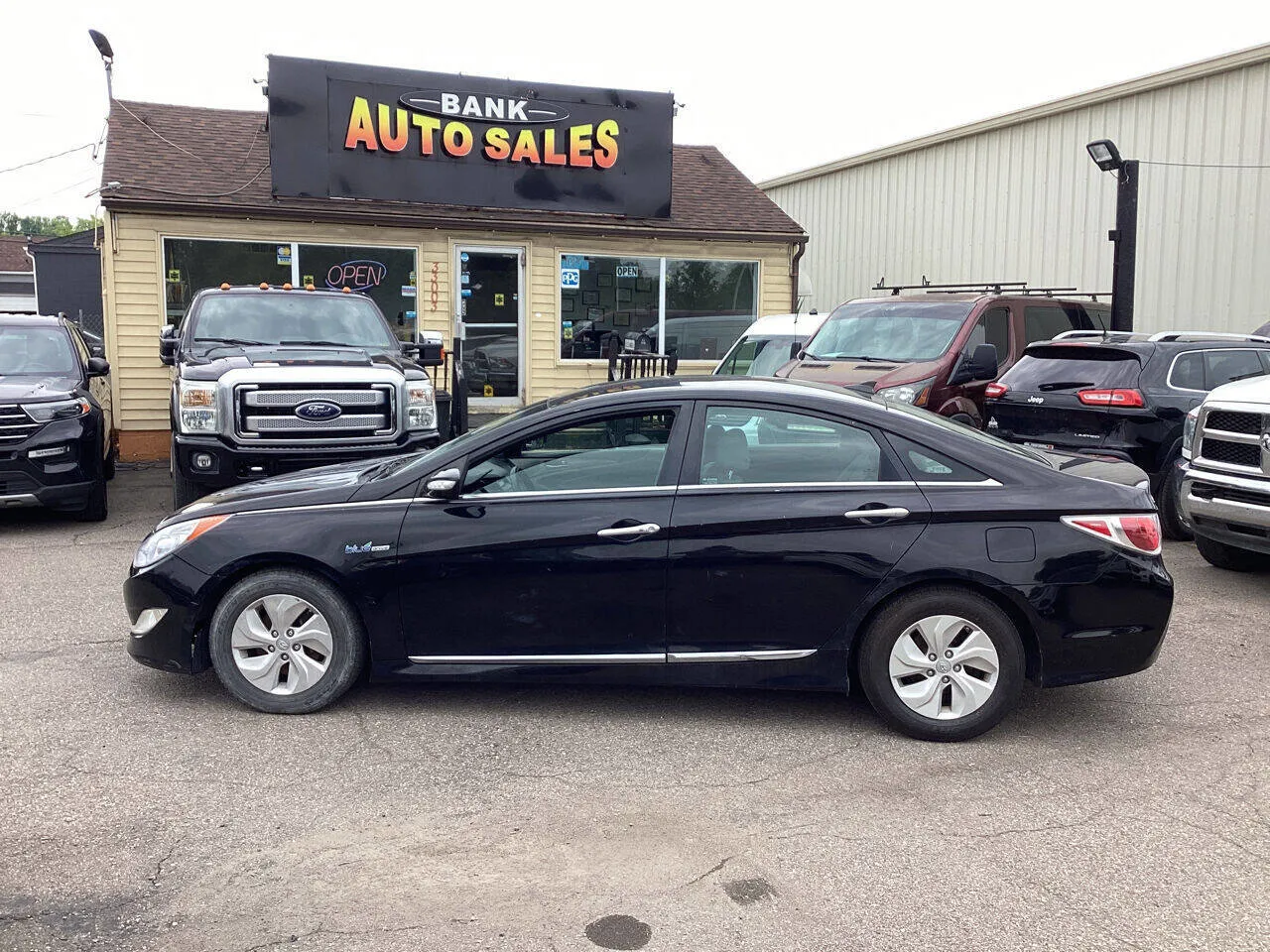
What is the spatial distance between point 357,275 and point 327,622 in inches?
421

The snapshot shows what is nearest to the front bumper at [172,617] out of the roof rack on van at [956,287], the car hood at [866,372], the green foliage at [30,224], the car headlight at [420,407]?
the car headlight at [420,407]

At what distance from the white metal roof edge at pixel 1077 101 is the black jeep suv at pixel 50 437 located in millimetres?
13558

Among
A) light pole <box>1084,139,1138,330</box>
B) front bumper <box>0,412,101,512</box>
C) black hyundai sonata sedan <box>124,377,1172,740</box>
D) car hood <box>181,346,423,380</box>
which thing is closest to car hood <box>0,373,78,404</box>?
front bumper <box>0,412,101,512</box>

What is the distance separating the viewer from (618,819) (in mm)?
4043

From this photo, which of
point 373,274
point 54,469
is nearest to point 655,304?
point 373,274

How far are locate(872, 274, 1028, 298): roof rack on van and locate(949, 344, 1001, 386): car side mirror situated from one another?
1762mm

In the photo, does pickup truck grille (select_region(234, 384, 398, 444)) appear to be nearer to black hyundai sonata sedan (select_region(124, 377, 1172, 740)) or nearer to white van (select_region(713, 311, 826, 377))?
black hyundai sonata sedan (select_region(124, 377, 1172, 740))

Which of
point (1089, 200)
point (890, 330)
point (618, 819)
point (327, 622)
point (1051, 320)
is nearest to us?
point (618, 819)

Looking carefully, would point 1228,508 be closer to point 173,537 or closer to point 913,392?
point 913,392

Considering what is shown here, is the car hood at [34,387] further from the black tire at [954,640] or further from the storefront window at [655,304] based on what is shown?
the black tire at [954,640]

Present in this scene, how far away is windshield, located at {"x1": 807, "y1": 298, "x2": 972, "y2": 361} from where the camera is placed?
10.7 m

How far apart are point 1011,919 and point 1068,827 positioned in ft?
2.54

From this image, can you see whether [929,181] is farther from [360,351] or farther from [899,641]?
Result: [899,641]

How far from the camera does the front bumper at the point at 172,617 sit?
496cm
